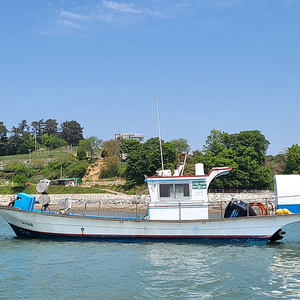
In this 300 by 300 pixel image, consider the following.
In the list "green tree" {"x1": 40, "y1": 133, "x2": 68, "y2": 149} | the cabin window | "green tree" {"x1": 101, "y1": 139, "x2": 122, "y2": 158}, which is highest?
"green tree" {"x1": 40, "y1": 133, "x2": 68, "y2": 149}

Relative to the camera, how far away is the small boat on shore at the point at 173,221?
16.4m

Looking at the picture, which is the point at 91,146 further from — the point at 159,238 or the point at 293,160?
the point at 159,238

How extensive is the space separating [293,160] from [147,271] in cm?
5341

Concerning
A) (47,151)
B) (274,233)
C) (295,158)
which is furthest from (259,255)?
(47,151)

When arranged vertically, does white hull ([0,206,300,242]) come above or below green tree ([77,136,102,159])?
below

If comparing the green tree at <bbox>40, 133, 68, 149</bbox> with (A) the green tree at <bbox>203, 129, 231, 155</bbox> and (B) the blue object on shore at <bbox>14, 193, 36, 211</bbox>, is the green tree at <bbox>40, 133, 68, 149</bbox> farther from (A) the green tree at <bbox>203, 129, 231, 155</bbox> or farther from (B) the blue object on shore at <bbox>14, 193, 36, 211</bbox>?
(B) the blue object on shore at <bbox>14, 193, 36, 211</bbox>

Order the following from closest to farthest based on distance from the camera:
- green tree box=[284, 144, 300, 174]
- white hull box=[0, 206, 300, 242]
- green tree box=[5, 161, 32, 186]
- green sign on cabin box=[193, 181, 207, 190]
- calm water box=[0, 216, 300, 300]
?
1. calm water box=[0, 216, 300, 300]
2. white hull box=[0, 206, 300, 242]
3. green sign on cabin box=[193, 181, 207, 190]
4. green tree box=[284, 144, 300, 174]
5. green tree box=[5, 161, 32, 186]

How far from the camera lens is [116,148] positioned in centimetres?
8106

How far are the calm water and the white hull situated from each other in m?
0.48

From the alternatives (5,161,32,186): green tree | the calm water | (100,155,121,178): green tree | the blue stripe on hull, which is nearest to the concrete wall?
(5,161,32,186): green tree

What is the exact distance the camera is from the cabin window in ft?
57.6

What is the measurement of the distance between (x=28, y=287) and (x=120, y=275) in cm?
262

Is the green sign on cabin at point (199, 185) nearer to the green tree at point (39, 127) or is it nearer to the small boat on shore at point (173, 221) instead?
the small boat on shore at point (173, 221)

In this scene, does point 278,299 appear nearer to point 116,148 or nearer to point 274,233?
point 274,233
